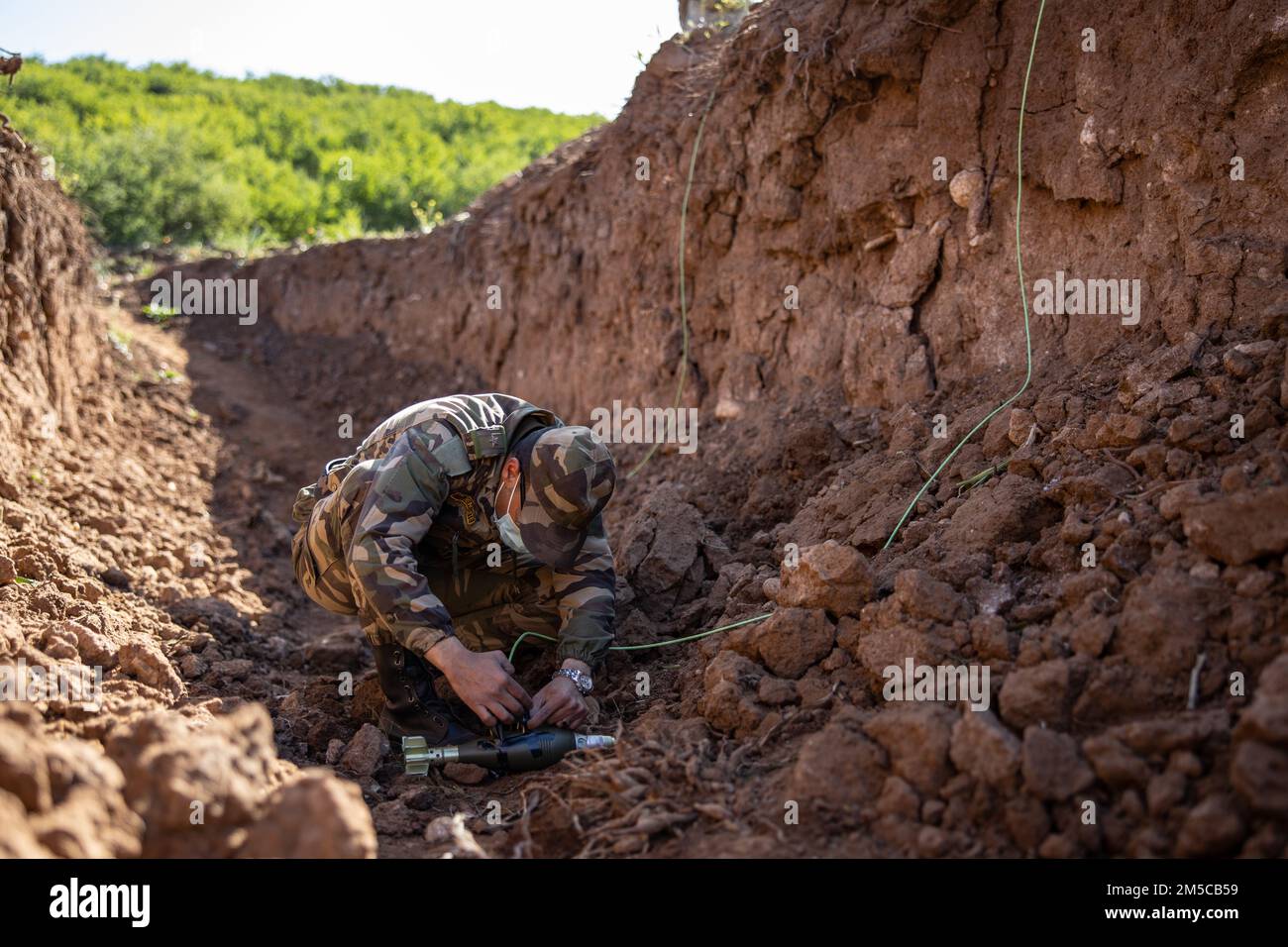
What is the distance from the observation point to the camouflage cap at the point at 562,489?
3.59m

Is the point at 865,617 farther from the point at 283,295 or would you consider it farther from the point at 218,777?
the point at 283,295

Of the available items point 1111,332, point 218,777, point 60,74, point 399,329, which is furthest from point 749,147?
point 60,74

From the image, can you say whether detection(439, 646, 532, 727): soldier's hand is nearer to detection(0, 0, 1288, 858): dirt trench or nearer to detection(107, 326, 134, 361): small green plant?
detection(0, 0, 1288, 858): dirt trench

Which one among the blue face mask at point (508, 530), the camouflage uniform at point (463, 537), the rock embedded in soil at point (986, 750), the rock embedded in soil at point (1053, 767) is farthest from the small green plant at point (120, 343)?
the rock embedded in soil at point (1053, 767)

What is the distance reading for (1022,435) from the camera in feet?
11.8

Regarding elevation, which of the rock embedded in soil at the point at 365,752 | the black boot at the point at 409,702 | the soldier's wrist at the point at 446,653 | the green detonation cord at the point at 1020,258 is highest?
the green detonation cord at the point at 1020,258

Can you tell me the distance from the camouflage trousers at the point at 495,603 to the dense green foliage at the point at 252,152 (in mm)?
5725

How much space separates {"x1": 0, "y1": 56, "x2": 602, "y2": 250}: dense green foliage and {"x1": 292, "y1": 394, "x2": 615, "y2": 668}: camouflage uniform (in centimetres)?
556

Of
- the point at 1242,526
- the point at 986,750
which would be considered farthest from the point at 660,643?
the point at 1242,526

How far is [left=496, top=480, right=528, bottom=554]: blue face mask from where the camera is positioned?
378 cm

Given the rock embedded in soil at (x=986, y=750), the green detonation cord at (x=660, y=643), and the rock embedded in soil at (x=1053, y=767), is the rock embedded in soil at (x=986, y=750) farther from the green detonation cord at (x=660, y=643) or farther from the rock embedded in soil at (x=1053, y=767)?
the green detonation cord at (x=660, y=643)

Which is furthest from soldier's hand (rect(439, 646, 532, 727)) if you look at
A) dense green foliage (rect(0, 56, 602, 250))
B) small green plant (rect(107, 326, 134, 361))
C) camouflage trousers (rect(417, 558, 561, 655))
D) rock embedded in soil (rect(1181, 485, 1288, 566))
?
small green plant (rect(107, 326, 134, 361))

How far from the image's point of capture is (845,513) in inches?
156

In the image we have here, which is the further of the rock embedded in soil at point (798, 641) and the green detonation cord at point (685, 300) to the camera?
the green detonation cord at point (685, 300)
